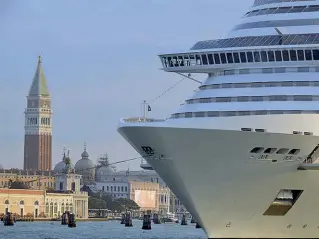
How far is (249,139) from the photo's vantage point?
168 feet

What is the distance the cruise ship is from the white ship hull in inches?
1.6

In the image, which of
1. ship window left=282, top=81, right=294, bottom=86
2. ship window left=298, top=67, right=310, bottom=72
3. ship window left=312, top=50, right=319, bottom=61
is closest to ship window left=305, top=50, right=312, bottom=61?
ship window left=312, top=50, right=319, bottom=61

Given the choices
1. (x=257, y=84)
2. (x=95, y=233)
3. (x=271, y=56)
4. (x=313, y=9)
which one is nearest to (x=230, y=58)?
(x=271, y=56)

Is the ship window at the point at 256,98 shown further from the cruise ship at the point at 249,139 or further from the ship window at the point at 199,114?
the ship window at the point at 199,114

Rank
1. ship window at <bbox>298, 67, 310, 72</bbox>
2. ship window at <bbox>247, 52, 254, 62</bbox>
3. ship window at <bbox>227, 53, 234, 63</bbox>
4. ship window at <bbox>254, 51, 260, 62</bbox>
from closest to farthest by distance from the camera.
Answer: ship window at <bbox>298, 67, 310, 72</bbox>
ship window at <bbox>254, 51, 260, 62</bbox>
ship window at <bbox>247, 52, 254, 62</bbox>
ship window at <bbox>227, 53, 234, 63</bbox>

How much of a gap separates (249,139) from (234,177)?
1.87 m

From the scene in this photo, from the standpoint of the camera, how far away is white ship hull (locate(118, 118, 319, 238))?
51.5m

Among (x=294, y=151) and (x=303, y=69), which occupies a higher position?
(x=303, y=69)

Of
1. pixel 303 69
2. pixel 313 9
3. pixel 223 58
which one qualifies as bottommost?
pixel 303 69

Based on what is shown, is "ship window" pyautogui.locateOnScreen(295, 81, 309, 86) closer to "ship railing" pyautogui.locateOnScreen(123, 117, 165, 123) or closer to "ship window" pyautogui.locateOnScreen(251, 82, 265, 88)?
"ship window" pyautogui.locateOnScreen(251, 82, 265, 88)

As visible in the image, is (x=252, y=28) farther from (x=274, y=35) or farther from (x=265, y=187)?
(x=265, y=187)

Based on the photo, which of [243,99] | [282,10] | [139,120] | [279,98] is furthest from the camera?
[282,10]

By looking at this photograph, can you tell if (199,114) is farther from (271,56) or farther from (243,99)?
(271,56)

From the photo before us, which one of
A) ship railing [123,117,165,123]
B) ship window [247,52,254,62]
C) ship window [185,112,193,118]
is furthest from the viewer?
ship railing [123,117,165,123]
